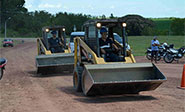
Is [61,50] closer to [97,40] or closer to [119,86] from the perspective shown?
[97,40]

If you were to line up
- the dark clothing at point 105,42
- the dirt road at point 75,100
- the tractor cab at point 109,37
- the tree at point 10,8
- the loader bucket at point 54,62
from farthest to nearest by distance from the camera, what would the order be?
the tree at point 10,8, the loader bucket at point 54,62, the dark clothing at point 105,42, the tractor cab at point 109,37, the dirt road at point 75,100

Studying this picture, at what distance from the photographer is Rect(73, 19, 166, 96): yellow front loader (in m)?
10.5

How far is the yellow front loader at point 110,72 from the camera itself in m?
10.5

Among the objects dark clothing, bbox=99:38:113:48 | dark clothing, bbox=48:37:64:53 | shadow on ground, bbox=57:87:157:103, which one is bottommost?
shadow on ground, bbox=57:87:157:103

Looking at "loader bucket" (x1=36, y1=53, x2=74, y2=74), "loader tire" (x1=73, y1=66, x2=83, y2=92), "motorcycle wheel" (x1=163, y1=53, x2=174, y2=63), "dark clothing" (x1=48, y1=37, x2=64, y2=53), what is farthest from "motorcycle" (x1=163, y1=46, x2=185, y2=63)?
"loader tire" (x1=73, y1=66, x2=83, y2=92)

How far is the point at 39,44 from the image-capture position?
794 inches

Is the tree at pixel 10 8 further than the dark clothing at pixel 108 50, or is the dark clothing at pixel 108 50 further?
the tree at pixel 10 8

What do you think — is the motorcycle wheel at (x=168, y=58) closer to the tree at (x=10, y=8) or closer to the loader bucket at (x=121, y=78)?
the loader bucket at (x=121, y=78)

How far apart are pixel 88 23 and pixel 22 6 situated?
4039 inches

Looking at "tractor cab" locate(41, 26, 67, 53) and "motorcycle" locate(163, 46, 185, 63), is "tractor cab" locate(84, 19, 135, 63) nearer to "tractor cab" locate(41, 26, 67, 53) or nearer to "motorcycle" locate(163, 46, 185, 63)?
"tractor cab" locate(41, 26, 67, 53)

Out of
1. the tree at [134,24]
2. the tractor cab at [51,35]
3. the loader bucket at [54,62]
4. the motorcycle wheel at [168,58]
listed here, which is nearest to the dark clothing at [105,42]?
the tree at [134,24]

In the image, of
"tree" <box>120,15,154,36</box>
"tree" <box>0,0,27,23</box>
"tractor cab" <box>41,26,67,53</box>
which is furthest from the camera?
"tree" <box>0,0,27,23</box>

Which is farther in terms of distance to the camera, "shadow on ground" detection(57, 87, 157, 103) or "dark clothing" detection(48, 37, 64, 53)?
"dark clothing" detection(48, 37, 64, 53)

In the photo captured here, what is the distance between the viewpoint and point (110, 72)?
11.0 meters
